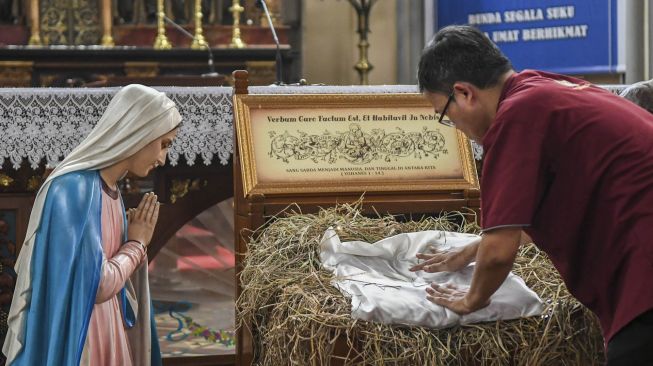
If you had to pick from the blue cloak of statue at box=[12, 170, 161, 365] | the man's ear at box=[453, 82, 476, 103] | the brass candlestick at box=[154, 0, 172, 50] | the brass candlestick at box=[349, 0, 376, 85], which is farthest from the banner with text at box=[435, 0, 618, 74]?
the blue cloak of statue at box=[12, 170, 161, 365]

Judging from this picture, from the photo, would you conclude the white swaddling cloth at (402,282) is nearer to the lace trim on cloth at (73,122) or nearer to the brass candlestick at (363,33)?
the lace trim on cloth at (73,122)

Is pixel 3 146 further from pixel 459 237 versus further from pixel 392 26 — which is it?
pixel 392 26

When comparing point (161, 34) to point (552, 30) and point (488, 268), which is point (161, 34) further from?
point (488, 268)

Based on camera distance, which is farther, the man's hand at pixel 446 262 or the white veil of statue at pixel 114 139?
the man's hand at pixel 446 262

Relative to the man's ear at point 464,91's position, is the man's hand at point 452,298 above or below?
below

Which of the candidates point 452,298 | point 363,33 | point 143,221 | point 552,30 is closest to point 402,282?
point 452,298

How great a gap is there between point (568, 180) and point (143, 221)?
4.79 feet

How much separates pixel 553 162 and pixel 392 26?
8.22 metres

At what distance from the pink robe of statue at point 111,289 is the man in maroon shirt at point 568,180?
3.73 ft

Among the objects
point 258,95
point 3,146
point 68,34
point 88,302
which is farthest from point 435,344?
point 68,34

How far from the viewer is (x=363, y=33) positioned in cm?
1057

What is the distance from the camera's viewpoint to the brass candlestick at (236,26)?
9.84 metres

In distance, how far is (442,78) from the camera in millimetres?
3068

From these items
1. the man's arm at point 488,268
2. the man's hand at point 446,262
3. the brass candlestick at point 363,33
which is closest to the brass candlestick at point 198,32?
the brass candlestick at point 363,33
